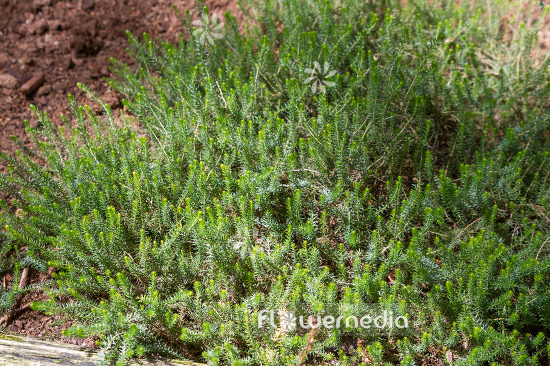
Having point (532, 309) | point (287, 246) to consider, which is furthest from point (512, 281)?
point (287, 246)

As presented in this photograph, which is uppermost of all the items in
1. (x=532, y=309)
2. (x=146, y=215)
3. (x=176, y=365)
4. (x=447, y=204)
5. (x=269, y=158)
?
(x=269, y=158)

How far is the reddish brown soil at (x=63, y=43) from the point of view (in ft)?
11.4

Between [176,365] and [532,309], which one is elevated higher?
[532,309]

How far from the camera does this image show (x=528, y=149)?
278 cm

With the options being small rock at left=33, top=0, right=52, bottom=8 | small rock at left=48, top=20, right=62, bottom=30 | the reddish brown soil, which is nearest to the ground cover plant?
the reddish brown soil

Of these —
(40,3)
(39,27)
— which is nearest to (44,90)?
(39,27)

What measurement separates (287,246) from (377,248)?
0.51 m

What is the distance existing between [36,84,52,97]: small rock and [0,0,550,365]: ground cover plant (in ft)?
2.60

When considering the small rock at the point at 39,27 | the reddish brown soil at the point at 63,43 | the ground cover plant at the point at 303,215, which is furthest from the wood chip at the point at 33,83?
the ground cover plant at the point at 303,215

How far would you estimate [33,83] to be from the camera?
353 cm

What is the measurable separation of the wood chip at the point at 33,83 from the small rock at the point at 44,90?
0.15ft

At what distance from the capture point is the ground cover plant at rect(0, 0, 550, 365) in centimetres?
205

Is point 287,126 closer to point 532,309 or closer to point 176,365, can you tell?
point 176,365

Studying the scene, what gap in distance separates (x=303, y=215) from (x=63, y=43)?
2968mm
